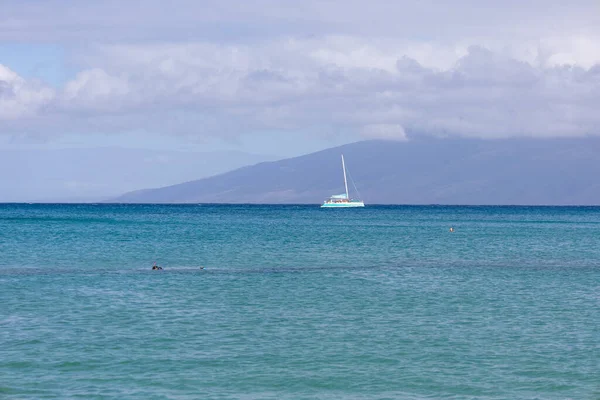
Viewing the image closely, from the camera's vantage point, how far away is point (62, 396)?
Result: 2362 centimetres

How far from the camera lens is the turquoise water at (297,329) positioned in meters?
25.0

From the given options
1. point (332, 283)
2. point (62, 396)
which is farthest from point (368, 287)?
point (62, 396)

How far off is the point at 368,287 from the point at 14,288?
19.2 metres

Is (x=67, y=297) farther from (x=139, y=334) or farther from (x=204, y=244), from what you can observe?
(x=204, y=244)

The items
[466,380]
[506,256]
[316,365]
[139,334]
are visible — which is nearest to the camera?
[466,380]

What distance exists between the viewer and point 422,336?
31.7m

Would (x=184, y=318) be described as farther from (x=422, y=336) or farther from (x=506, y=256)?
(x=506, y=256)

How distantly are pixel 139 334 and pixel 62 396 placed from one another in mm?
7963

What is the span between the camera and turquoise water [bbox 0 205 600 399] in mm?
24969

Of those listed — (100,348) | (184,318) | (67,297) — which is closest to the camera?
(100,348)

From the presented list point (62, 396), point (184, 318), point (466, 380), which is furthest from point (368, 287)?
point (62, 396)

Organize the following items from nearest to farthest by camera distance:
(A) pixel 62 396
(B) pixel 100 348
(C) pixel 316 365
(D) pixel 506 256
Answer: (A) pixel 62 396 < (C) pixel 316 365 < (B) pixel 100 348 < (D) pixel 506 256

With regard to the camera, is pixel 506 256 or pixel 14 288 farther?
pixel 506 256

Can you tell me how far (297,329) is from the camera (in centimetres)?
3300
